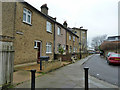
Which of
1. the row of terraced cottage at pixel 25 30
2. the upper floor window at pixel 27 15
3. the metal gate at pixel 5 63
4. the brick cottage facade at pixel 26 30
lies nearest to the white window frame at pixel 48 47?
the row of terraced cottage at pixel 25 30

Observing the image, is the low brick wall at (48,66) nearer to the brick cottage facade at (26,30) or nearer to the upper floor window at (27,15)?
the brick cottage facade at (26,30)

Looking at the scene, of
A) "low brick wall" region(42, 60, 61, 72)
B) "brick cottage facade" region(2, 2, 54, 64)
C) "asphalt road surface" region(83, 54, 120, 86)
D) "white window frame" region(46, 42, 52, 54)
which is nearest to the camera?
"asphalt road surface" region(83, 54, 120, 86)

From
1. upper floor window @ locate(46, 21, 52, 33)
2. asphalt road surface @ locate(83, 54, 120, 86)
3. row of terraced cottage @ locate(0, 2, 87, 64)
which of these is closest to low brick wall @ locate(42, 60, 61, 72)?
row of terraced cottage @ locate(0, 2, 87, 64)

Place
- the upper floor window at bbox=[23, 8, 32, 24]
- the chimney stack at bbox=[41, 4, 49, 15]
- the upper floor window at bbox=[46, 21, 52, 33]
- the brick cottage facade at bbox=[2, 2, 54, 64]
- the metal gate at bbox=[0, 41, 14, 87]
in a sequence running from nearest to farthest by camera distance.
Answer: the metal gate at bbox=[0, 41, 14, 87] < the brick cottage facade at bbox=[2, 2, 54, 64] < the upper floor window at bbox=[23, 8, 32, 24] < the upper floor window at bbox=[46, 21, 52, 33] < the chimney stack at bbox=[41, 4, 49, 15]

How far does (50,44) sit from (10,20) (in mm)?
6814

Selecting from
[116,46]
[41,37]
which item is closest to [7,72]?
[41,37]

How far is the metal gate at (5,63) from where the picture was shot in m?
3.73

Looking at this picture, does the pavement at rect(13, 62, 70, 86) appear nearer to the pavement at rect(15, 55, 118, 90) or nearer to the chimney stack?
the pavement at rect(15, 55, 118, 90)

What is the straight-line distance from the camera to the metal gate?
147 inches

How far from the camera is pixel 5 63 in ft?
12.6

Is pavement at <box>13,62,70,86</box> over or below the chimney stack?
below

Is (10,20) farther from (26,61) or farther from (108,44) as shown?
A: (108,44)

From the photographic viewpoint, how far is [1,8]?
7.31 meters

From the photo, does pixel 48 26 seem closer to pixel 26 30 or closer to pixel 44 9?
pixel 44 9
